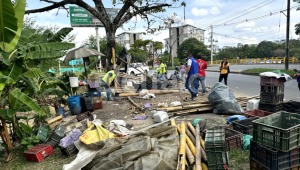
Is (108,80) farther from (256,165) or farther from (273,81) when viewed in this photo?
(256,165)

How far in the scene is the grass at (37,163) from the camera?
5016 millimetres

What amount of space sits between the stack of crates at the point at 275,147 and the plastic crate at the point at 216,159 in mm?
459

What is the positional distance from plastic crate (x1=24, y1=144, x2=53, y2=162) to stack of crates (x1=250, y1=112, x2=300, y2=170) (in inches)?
169

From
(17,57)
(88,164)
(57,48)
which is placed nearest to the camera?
(88,164)

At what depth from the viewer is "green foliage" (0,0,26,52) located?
4429 millimetres

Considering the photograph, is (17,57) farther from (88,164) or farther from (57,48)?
(88,164)

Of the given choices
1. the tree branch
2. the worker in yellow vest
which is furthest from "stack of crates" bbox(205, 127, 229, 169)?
the tree branch

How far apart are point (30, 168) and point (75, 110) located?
384 centimetres

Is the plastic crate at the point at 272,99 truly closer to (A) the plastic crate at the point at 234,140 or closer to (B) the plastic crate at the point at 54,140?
(A) the plastic crate at the point at 234,140

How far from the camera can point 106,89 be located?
11.3 meters

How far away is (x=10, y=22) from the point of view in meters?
4.64

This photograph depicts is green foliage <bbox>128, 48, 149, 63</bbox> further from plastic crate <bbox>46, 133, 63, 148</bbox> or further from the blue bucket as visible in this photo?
plastic crate <bbox>46, 133, 63, 148</bbox>

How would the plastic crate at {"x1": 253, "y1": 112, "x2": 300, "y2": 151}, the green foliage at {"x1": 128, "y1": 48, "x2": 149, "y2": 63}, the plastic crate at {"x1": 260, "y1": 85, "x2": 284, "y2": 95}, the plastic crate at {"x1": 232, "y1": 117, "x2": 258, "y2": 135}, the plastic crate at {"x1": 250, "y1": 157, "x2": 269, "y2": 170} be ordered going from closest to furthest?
the plastic crate at {"x1": 253, "y1": 112, "x2": 300, "y2": 151}
the plastic crate at {"x1": 250, "y1": 157, "x2": 269, "y2": 170}
the plastic crate at {"x1": 232, "y1": 117, "x2": 258, "y2": 135}
the plastic crate at {"x1": 260, "y1": 85, "x2": 284, "y2": 95}
the green foliage at {"x1": 128, "y1": 48, "x2": 149, "y2": 63}

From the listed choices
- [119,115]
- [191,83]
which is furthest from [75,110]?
[191,83]
